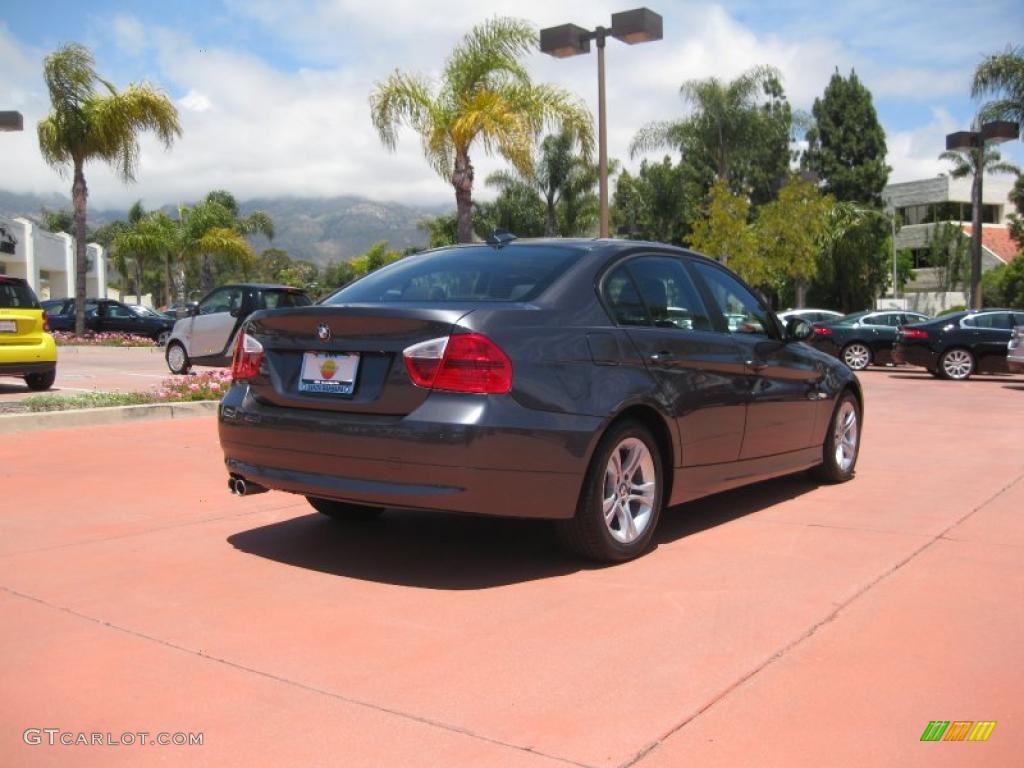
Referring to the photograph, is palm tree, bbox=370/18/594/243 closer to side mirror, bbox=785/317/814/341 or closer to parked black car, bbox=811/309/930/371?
parked black car, bbox=811/309/930/371

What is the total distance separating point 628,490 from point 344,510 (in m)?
1.77

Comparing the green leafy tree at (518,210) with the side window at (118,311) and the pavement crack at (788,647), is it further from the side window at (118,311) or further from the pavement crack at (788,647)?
the pavement crack at (788,647)

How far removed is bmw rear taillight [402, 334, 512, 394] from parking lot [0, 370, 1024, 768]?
0.92 meters

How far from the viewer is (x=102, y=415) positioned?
992 centimetres

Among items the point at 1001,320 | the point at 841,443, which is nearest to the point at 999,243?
the point at 1001,320

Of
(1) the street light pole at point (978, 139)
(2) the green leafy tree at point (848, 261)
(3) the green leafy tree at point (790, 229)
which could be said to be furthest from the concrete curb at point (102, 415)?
(2) the green leafy tree at point (848, 261)

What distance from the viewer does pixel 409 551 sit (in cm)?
527

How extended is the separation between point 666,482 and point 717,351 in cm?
86

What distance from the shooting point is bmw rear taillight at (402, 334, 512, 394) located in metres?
4.38

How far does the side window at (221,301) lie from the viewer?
16.6 metres

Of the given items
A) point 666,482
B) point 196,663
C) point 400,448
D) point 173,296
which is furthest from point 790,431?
point 173,296

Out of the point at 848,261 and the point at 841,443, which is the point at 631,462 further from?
the point at 848,261

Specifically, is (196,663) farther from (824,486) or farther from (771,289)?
(771,289)

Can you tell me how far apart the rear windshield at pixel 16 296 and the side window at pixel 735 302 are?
9377 millimetres
